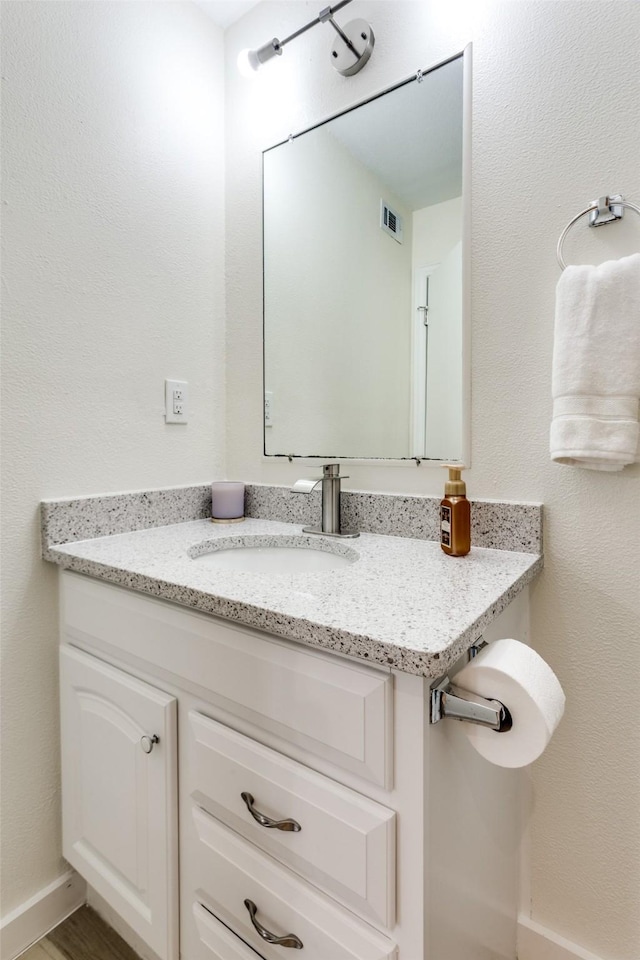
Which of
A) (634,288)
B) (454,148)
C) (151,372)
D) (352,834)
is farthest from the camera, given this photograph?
(151,372)

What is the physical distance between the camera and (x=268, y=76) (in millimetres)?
1332

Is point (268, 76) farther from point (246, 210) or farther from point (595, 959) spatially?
point (595, 959)

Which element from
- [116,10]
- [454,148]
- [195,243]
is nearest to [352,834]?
[454,148]

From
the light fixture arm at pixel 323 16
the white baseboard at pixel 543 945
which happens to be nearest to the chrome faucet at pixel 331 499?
the white baseboard at pixel 543 945

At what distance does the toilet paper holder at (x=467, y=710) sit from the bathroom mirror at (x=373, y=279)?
0.55 meters

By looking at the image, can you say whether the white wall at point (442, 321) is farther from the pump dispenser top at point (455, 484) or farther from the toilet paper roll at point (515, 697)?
the toilet paper roll at point (515, 697)

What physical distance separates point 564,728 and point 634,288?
2.60 feet

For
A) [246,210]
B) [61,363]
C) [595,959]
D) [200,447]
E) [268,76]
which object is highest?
[268,76]

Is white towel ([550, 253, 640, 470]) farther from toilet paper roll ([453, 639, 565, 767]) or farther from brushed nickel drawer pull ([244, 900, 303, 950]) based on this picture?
brushed nickel drawer pull ([244, 900, 303, 950])

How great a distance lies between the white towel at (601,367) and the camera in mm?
783

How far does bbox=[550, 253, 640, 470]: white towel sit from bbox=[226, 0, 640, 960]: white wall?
0.30ft

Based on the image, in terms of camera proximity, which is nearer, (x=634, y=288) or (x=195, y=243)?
(x=634, y=288)

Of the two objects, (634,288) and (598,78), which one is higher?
(598,78)

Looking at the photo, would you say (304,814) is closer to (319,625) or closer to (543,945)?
(319,625)
